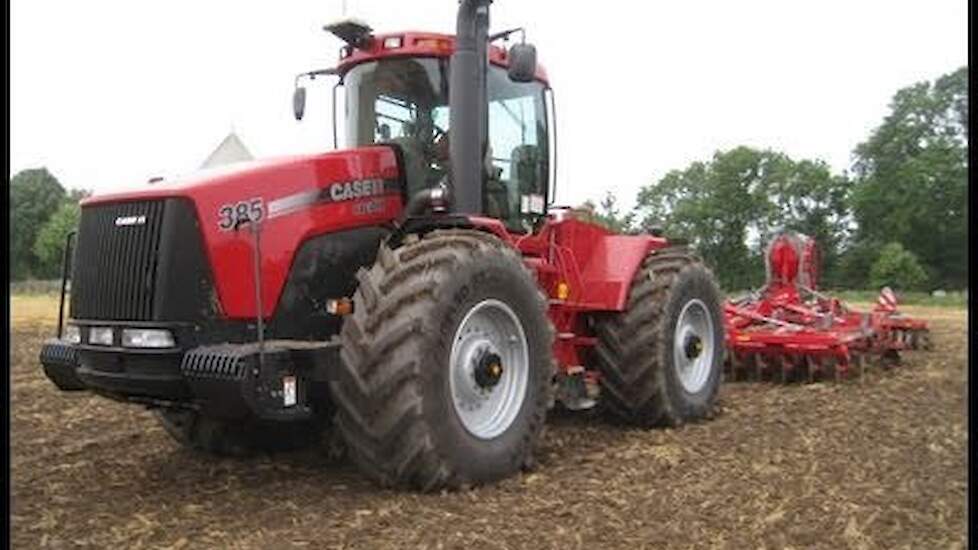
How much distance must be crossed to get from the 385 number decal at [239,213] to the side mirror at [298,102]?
191 centimetres

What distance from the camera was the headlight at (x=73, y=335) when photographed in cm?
557

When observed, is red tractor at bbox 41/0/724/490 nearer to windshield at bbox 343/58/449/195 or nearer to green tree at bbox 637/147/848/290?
windshield at bbox 343/58/449/195

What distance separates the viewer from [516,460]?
18.9 feet

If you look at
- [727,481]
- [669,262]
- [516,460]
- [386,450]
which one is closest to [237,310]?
[386,450]

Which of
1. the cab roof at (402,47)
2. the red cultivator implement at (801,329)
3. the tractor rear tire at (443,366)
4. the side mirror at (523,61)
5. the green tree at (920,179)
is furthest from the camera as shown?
the green tree at (920,179)

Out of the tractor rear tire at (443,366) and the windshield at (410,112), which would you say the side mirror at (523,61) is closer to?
the windshield at (410,112)

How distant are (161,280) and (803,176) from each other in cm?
6705

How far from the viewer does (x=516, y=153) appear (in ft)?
23.1

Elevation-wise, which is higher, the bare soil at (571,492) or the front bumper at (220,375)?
the front bumper at (220,375)

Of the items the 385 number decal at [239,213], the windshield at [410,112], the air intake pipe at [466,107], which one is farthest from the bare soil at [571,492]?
the windshield at [410,112]

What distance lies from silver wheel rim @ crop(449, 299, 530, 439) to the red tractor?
0.01 m

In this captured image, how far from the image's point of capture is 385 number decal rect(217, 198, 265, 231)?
5.25 m

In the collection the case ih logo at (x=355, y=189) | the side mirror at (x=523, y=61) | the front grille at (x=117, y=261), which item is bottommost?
the front grille at (x=117, y=261)

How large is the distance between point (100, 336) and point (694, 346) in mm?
4400
